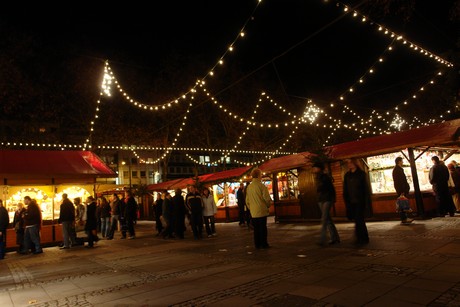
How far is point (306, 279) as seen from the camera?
4562 mm

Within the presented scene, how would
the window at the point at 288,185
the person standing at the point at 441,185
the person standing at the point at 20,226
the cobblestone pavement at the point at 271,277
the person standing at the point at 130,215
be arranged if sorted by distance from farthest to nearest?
the window at the point at 288,185 < the person standing at the point at 130,215 < the person standing at the point at 20,226 < the person standing at the point at 441,185 < the cobblestone pavement at the point at 271,277

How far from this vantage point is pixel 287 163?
583 inches

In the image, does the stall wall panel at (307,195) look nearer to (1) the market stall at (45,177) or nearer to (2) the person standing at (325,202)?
(2) the person standing at (325,202)

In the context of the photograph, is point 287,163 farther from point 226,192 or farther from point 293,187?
point 226,192

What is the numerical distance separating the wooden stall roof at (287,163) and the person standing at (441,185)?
13.9 ft

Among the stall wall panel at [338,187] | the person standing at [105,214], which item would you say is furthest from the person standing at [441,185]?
the person standing at [105,214]

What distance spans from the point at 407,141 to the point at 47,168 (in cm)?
1289

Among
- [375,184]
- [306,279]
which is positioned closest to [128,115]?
[375,184]

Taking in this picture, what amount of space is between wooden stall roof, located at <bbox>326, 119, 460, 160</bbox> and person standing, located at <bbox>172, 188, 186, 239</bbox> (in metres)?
5.70

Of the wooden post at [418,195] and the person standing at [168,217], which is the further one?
the person standing at [168,217]

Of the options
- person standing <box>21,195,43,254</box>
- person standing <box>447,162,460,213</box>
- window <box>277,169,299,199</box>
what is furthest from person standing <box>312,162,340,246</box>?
person standing <box>21,195,43,254</box>

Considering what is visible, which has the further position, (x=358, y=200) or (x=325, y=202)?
(x=325, y=202)

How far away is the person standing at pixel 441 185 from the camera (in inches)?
396

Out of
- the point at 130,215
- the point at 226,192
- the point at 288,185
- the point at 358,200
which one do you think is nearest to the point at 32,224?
the point at 130,215
